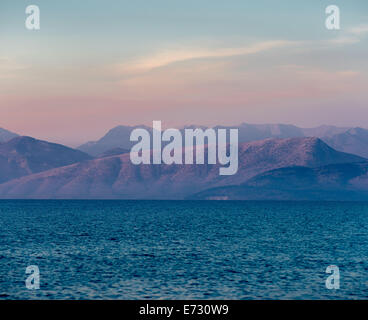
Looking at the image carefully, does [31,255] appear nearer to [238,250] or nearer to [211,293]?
[238,250]

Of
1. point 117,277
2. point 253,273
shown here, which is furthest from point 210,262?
point 117,277

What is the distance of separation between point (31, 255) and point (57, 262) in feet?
30.4

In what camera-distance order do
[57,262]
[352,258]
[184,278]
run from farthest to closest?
[352,258] < [57,262] < [184,278]

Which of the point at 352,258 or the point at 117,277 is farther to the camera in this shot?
the point at 352,258

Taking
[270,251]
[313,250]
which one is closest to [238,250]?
[270,251]

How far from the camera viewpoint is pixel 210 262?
74938mm
